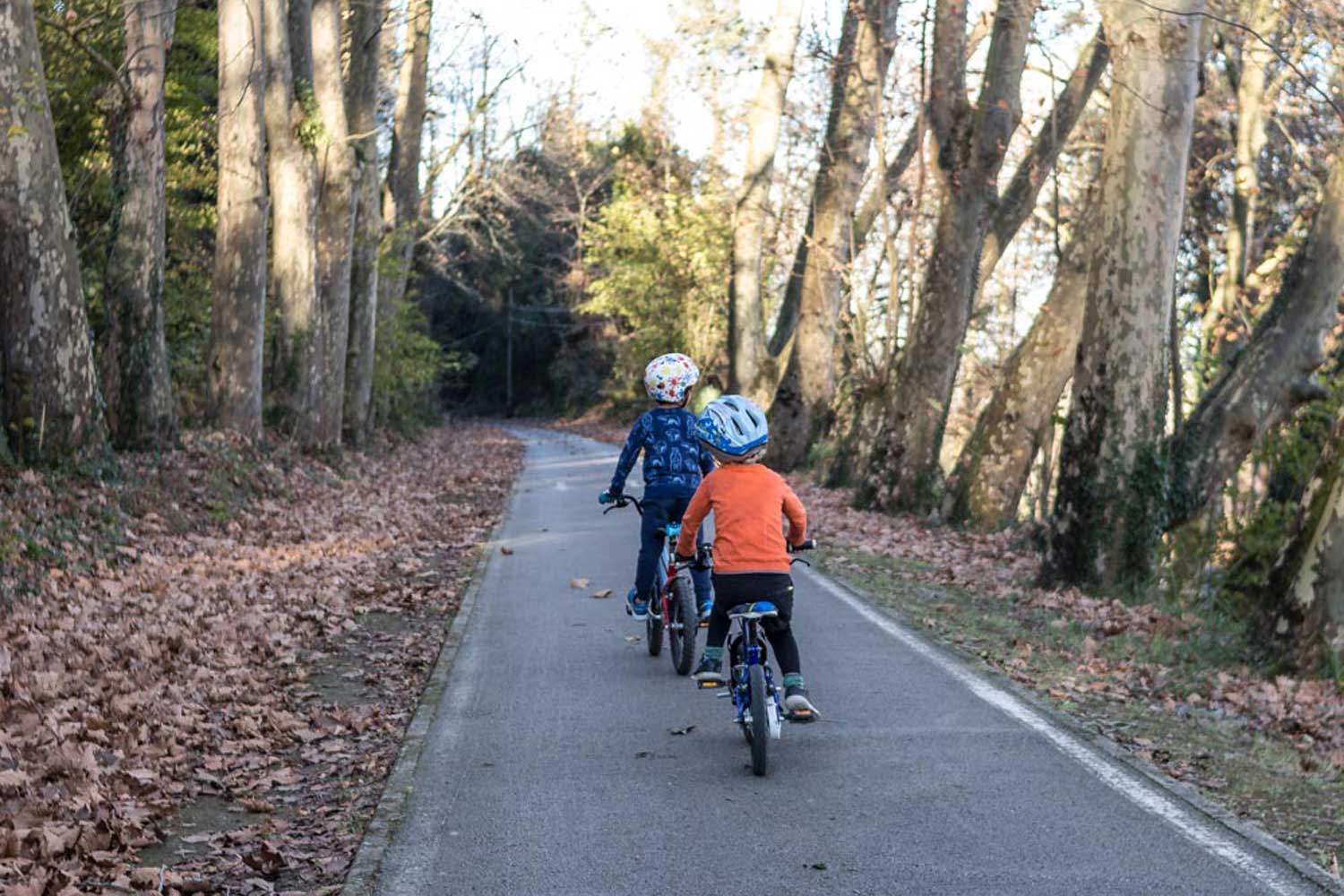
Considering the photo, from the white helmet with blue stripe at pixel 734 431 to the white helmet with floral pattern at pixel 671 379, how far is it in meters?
1.61

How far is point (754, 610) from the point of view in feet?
24.4

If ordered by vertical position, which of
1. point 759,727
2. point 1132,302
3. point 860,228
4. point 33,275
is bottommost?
point 759,727

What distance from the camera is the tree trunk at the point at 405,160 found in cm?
3133

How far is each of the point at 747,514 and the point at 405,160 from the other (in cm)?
2722

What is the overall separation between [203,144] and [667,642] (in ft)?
62.9

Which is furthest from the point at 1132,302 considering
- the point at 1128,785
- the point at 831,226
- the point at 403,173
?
the point at 403,173

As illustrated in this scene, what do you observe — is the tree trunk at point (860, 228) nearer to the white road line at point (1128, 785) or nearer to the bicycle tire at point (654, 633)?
the bicycle tire at point (654, 633)

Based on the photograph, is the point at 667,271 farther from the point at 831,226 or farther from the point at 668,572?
the point at 668,572

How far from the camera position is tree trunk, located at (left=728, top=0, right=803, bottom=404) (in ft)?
93.7

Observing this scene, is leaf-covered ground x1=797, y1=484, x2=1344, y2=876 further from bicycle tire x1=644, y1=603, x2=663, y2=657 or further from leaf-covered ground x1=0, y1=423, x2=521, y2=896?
leaf-covered ground x1=0, y1=423, x2=521, y2=896

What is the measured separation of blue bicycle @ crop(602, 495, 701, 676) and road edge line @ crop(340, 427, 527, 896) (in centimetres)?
144

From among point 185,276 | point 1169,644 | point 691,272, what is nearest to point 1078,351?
point 1169,644

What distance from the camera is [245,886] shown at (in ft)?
18.8

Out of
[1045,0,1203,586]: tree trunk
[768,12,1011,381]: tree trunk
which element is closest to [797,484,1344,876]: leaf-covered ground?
[1045,0,1203,586]: tree trunk
